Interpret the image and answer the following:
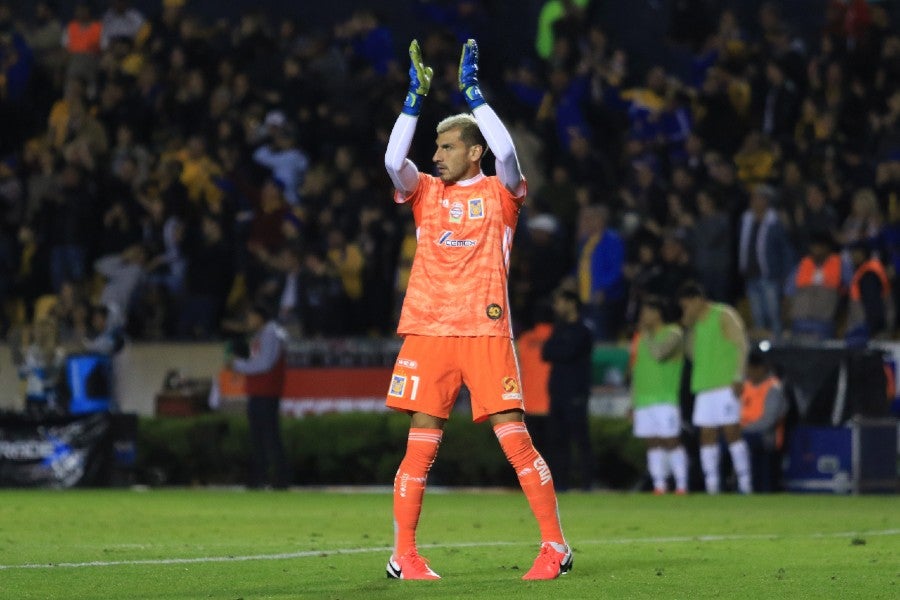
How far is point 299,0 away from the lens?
2997cm

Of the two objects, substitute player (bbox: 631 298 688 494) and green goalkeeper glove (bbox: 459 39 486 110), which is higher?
green goalkeeper glove (bbox: 459 39 486 110)

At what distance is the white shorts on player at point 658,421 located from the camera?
18578 millimetres

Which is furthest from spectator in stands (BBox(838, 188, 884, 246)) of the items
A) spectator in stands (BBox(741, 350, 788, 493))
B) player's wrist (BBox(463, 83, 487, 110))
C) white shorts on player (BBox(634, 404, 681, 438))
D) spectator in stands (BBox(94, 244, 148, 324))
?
player's wrist (BBox(463, 83, 487, 110))

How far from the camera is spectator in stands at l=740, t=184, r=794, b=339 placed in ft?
69.0

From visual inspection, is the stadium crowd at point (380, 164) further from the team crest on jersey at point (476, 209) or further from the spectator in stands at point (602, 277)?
the team crest on jersey at point (476, 209)

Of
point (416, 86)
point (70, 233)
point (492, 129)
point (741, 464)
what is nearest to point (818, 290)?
point (741, 464)

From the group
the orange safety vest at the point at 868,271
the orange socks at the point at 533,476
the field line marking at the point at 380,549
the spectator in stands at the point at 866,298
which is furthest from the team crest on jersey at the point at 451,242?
the orange safety vest at the point at 868,271

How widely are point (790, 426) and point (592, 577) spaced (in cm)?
1051

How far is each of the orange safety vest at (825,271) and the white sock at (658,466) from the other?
2754mm

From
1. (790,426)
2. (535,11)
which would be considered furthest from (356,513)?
(535,11)

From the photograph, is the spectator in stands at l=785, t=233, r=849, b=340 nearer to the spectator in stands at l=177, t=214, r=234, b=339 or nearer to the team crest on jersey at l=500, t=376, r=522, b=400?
the spectator in stands at l=177, t=214, r=234, b=339

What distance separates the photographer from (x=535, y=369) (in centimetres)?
1995

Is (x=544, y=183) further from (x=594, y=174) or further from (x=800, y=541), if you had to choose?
(x=800, y=541)

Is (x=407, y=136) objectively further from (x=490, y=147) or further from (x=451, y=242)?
(x=451, y=242)
